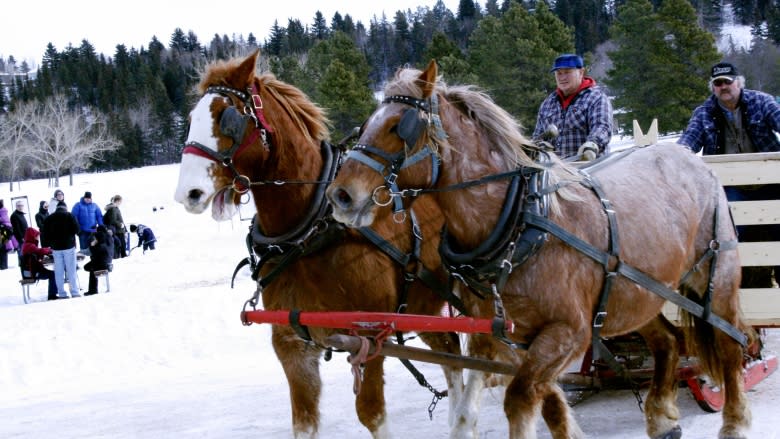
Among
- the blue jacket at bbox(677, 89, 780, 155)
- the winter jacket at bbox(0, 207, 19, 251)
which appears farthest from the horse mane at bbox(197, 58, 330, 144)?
the winter jacket at bbox(0, 207, 19, 251)

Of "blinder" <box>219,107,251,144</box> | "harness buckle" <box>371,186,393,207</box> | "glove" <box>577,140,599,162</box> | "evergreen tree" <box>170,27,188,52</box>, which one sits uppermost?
"evergreen tree" <box>170,27,188,52</box>

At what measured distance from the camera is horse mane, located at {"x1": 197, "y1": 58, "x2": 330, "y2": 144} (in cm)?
390

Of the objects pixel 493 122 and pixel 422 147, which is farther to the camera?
pixel 493 122

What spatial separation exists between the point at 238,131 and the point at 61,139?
2078 inches

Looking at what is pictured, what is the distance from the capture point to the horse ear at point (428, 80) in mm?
3211

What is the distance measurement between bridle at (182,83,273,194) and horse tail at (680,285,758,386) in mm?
2494

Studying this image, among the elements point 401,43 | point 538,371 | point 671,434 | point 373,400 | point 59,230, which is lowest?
point 671,434

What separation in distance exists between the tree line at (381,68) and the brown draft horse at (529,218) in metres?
1.83

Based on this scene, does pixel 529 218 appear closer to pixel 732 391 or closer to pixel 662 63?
pixel 732 391

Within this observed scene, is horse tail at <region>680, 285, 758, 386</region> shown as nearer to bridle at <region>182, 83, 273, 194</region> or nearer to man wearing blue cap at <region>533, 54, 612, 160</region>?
man wearing blue cap at <region>533, 54, 612, 160</region>

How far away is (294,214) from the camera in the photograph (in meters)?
3.92

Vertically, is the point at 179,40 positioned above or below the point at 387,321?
above

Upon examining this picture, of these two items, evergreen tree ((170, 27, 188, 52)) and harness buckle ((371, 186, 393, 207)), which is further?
evergreen tree ((170, 27, 188, 52))

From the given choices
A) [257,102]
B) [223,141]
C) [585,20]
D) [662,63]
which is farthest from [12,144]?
[223,141]
